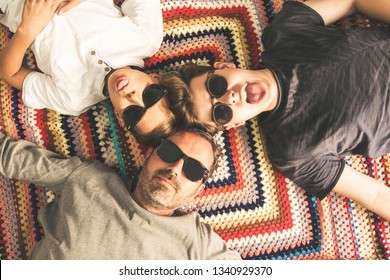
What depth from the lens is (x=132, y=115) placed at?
1.08 m

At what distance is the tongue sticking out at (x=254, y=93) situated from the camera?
111 centimetres

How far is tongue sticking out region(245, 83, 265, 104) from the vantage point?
1.11 m

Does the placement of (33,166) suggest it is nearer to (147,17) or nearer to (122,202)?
(122,202)

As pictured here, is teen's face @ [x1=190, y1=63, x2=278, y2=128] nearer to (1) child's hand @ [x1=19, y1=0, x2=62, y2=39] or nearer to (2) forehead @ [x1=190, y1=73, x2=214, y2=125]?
(2) forehead @ [x1=190, y1=73, x2=214, y2=125]

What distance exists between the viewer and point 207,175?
44.4 inches

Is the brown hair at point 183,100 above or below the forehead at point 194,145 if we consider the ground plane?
Result: above

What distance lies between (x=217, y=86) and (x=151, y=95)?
0.60 ft

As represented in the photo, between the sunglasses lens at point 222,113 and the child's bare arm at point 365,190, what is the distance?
17.0 inches

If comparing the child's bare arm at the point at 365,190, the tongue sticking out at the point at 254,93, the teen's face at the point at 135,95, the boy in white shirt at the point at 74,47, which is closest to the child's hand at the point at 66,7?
the boy in white shirt at the point at 74,47

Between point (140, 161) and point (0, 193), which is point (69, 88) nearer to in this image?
point (140, 161)

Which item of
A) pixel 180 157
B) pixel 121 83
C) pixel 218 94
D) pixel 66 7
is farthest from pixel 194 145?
pixel 66 7

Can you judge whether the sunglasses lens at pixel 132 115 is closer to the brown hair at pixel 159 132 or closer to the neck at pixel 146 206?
the brown hair at pixel 159 132
